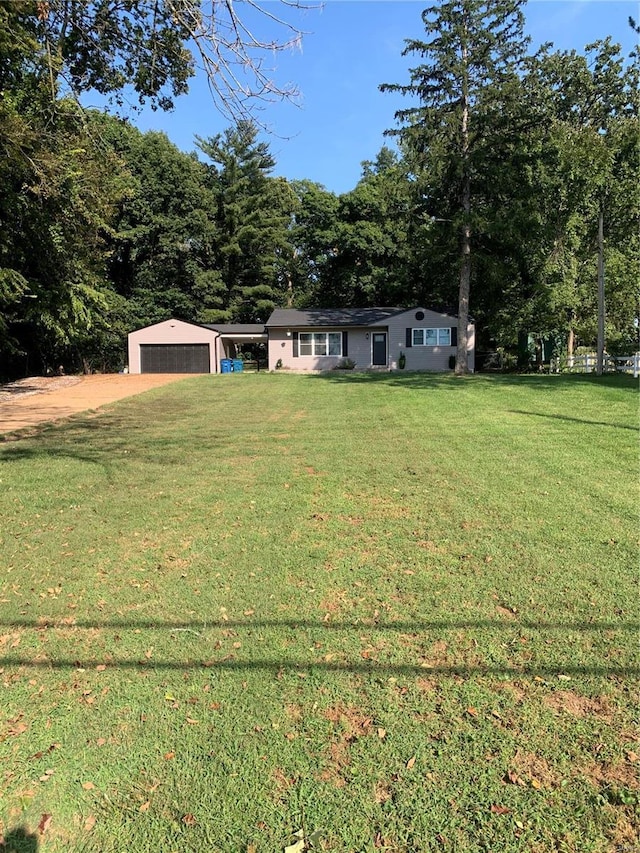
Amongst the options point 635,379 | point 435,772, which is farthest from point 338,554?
point 635,379

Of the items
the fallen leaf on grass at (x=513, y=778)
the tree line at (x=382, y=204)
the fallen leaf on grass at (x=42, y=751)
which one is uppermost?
the tree line at (x=382, y=204)

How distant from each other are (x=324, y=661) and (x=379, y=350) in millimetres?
26576

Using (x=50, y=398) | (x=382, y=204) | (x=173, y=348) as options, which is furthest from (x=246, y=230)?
(x=50, y=398)

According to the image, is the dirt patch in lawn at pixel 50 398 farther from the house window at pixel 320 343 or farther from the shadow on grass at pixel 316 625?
the house window at pixel 320 343

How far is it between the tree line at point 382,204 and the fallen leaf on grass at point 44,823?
5.33 m

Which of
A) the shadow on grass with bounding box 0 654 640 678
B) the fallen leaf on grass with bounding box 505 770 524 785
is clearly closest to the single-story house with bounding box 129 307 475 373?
the shadow on grass with bounding box 0 654 640 678

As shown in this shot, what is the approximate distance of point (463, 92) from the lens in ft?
72.3

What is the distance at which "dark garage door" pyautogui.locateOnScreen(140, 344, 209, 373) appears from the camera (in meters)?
31.6

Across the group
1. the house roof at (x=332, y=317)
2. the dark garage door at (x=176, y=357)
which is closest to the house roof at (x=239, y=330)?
the dark garage door at (x=176, y=357)

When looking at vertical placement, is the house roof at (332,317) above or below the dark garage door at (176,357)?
above

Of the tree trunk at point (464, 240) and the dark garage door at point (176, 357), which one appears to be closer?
the tree trunk at point (464, 240)

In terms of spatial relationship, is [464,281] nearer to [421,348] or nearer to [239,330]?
[421,348]

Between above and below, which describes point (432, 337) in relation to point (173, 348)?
above

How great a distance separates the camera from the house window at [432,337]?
27.9m
